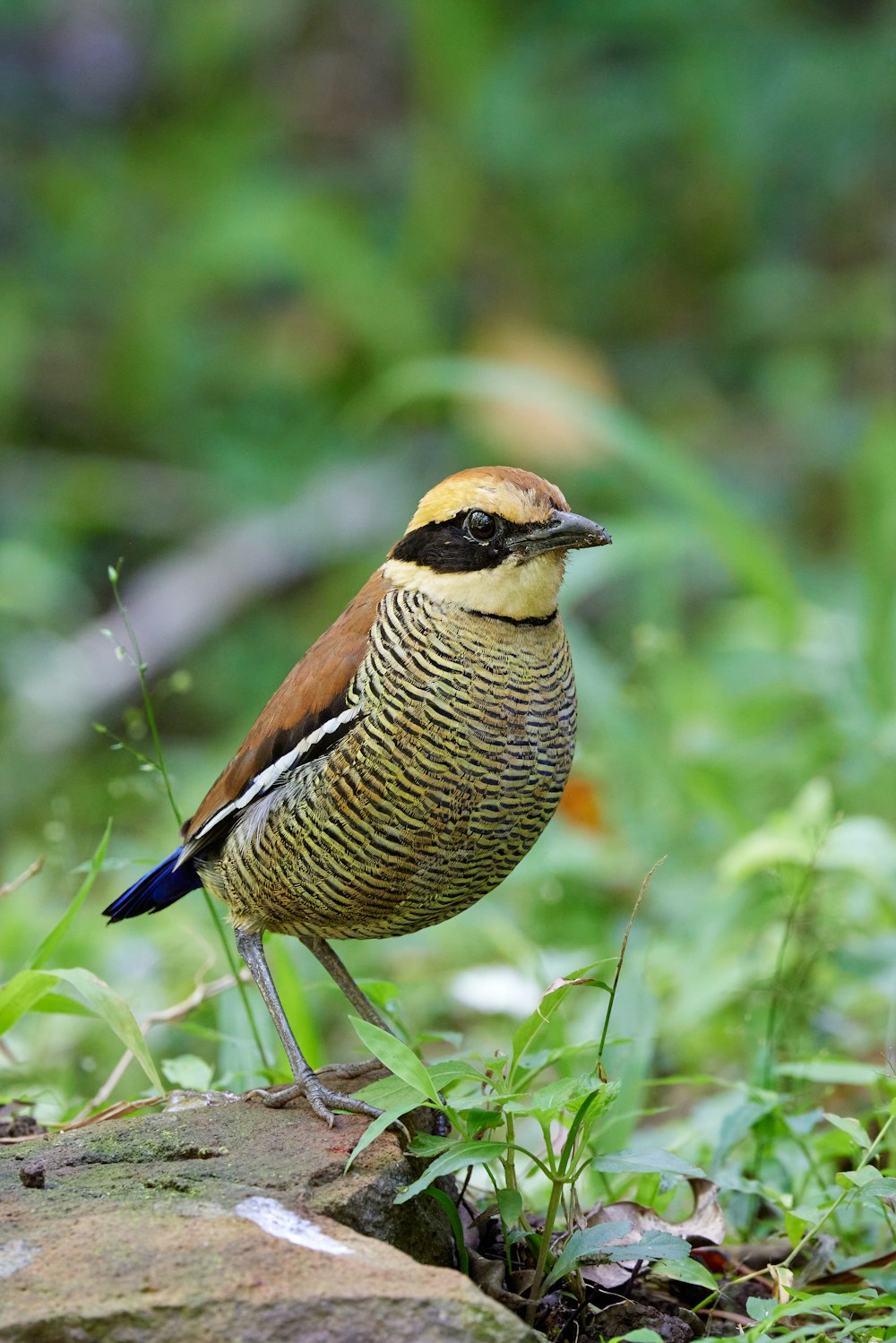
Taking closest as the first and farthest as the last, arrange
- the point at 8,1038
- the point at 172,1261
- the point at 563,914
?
the point at 172,1261
the point at 8,1038
the point at 563,914

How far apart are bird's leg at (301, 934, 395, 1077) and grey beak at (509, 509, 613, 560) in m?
1.04

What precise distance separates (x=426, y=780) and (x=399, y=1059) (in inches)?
26.1

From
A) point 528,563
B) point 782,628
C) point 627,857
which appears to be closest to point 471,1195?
point 528,563

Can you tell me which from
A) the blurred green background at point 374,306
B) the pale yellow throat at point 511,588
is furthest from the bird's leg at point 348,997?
Answer: the blurred green background at point 374,306

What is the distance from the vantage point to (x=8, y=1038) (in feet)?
16.0

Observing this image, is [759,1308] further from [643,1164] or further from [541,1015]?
[541,1015]

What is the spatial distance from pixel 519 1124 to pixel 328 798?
1482 mm

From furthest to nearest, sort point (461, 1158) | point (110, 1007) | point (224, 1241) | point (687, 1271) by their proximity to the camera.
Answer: point (110, 1007)
point (687, 1271)
point (461, 1158)
point (224, 1241)

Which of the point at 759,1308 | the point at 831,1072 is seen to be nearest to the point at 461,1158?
the point at 759,1308

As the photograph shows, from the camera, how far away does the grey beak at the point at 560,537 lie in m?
3.22

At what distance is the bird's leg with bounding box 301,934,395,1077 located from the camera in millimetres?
3412

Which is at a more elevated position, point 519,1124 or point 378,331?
point 378,331

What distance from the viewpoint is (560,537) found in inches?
128

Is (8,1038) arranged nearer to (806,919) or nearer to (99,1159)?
(99,1159)
